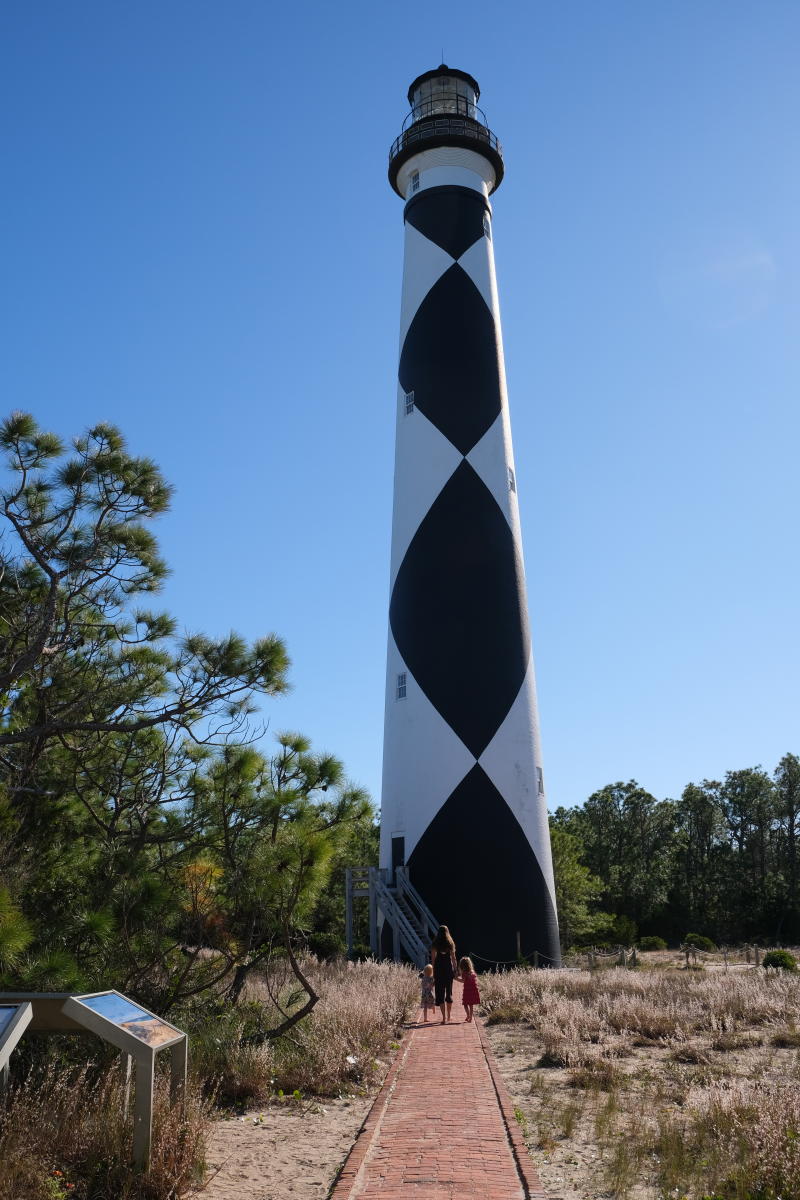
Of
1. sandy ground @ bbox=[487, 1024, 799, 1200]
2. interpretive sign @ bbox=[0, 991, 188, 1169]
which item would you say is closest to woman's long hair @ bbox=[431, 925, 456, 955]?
sandy ground @ bbox=[487, 1024, 799, 1200]

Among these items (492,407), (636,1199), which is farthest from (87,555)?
(492,407)

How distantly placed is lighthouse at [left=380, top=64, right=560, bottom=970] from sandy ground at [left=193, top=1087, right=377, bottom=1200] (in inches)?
342

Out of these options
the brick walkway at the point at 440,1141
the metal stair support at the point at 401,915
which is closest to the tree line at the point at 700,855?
the metal stair support at the point at 401,915

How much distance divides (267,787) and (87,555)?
283cm

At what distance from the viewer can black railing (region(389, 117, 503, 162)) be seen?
20375mm

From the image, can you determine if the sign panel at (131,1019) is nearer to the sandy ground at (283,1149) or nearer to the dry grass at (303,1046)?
Result: the sandy ground at (283,1149)

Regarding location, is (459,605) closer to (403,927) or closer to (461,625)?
(461,625)

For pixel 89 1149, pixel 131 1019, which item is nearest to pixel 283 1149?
pixel 89 1149

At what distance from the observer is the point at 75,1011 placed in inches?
196

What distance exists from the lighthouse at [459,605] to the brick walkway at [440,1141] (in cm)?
721

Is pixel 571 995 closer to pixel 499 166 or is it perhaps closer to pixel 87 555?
pixel 87 555

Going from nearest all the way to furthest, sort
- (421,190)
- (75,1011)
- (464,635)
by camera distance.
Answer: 1. (75,1011)
2. (464,635)
3. (421,190)

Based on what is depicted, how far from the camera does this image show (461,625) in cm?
1712

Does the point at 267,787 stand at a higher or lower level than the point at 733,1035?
higher
